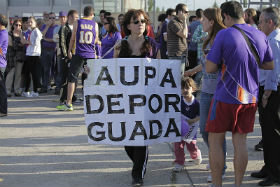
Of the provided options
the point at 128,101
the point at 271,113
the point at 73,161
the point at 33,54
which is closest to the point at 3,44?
the point at 33,54

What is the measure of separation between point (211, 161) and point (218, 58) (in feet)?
3.34

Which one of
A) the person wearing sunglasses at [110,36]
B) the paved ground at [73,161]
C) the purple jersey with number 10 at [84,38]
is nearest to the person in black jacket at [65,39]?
the person wearing sunglasses at [110,36]

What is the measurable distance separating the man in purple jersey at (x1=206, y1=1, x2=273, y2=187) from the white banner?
0.76m

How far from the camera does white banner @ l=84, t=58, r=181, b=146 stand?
4.94m

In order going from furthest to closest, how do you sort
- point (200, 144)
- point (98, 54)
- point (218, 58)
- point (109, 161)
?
point (98, 54) < point (200, 144) < point (109, 161) < point (218, 58)

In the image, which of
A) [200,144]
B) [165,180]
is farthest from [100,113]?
[200,144]

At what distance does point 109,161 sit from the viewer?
19.5 ft

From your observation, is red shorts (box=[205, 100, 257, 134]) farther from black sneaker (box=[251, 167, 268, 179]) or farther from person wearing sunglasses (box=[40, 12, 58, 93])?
person wearing sunglasses (box=[40, 12, 58, 93])

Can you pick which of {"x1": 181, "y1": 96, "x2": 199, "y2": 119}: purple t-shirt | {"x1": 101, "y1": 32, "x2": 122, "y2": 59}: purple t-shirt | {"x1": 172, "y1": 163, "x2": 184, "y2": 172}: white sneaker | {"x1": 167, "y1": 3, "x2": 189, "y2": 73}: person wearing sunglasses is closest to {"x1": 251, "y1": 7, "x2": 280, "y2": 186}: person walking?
{"x1": 181, "y1": 96, "x2": 199, "y2": 119}: purple t-shirt

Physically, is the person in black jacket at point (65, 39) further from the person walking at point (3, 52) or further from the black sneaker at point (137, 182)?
the black sneaker at point (137, 182)

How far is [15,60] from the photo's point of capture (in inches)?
466

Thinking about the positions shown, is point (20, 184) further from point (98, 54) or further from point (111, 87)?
point (98, 54)

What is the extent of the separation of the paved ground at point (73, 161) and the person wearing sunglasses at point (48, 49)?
155 inches

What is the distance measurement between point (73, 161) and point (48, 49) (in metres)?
6.74
